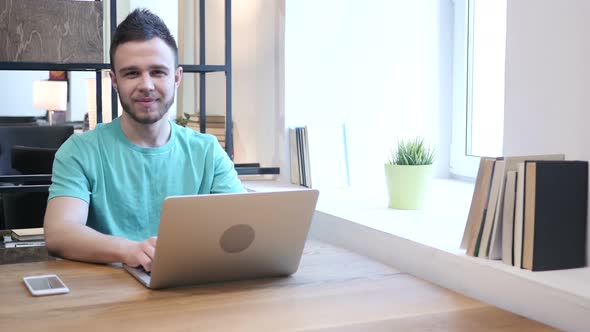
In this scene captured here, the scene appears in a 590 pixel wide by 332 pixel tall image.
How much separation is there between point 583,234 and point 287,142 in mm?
1469

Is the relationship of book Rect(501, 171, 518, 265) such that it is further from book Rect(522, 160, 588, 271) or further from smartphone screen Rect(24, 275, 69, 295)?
smartphone screen Rect(24, 275, 69, 295)

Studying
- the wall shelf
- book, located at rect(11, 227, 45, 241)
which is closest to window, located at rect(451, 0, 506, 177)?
the wall shelf

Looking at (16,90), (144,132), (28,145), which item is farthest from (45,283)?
(16,90)

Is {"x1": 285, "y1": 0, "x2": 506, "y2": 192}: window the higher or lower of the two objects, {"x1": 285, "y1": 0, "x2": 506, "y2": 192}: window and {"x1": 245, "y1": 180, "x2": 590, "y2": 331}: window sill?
the higher

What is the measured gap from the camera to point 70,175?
2.00 metres

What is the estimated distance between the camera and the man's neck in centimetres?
211

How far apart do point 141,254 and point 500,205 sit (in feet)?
2.55

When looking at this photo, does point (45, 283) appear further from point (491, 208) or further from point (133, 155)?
point (491, 208)

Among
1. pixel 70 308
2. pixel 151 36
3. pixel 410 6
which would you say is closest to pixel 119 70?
pixel 151 36

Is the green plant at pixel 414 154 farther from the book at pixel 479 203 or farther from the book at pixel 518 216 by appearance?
the book at pixel 518 216

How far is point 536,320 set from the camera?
144cm

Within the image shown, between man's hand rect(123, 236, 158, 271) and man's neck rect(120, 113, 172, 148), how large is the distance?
452mm

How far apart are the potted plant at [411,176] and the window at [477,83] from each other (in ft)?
1.43

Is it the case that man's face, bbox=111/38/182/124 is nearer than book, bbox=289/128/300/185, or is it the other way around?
man's face, bbox=111/38/182/124
